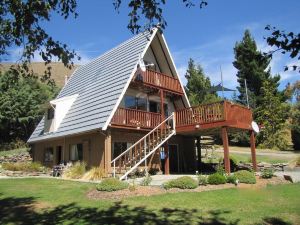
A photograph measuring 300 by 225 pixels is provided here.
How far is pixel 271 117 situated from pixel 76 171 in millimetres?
28940

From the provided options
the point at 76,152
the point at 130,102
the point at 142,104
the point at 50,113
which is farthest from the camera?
the point at 50,113

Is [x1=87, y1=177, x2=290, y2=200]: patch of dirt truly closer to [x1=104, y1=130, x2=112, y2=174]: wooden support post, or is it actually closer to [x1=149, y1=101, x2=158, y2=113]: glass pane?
[x1=104, y1=130, x2=112, y2=174]: wooden support post

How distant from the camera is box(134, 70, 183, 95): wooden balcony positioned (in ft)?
73.6

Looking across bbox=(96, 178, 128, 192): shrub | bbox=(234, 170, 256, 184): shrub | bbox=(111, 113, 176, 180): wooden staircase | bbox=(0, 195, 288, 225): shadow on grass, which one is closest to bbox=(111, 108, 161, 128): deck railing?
bbox=(111, 113, 176, 180): wooden staircase

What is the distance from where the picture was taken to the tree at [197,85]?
4575cm

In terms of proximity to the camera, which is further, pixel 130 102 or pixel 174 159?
pixel 174 159

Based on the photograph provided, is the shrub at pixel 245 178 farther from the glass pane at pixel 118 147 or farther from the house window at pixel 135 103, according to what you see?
the house window at pixel 135 103

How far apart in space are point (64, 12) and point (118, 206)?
6250mm

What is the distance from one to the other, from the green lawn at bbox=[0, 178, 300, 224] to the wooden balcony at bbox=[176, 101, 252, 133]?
6487 millimetres

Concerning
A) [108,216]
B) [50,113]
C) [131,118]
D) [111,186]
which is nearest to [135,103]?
[131,118]

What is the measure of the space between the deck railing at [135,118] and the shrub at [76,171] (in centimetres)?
352

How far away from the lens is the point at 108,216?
9.49m

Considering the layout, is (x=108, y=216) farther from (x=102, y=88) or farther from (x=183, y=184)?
(x=102, y=88)

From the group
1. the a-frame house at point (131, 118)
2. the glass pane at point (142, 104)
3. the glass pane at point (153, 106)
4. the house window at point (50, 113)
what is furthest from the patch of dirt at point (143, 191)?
the house window at point (50, 113)
